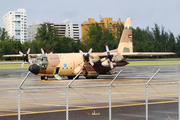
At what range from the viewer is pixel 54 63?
32969mm

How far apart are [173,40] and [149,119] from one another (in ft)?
496

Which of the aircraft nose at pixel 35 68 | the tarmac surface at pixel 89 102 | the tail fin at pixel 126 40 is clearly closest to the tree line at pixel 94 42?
the tail fin at pixel 126 40

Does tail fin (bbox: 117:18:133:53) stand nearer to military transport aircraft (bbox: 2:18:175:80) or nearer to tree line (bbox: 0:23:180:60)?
military transport aircraft (bbox: 2:18:175:80)

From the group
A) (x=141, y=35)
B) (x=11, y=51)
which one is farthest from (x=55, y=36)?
(x=141, y=35)

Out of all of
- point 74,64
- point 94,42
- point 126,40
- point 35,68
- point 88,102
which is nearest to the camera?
point 88,102

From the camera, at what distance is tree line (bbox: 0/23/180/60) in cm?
13125

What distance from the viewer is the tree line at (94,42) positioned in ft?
431

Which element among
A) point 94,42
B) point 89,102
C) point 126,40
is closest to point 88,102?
point 89,102

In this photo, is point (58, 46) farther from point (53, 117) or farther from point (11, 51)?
point (53, 117)

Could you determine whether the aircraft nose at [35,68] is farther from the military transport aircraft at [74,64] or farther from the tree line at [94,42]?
the tree line at [94,42]

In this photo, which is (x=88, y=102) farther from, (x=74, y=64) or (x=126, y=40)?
(x=126, y=40)

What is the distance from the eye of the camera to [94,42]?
140875 millimetres

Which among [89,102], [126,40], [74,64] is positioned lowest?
[89,102]

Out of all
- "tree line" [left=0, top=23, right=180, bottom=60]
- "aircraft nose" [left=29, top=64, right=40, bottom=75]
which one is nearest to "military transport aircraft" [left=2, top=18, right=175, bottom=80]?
"aircraft nose" [left=29, top=64, right=40, bottom=75]
